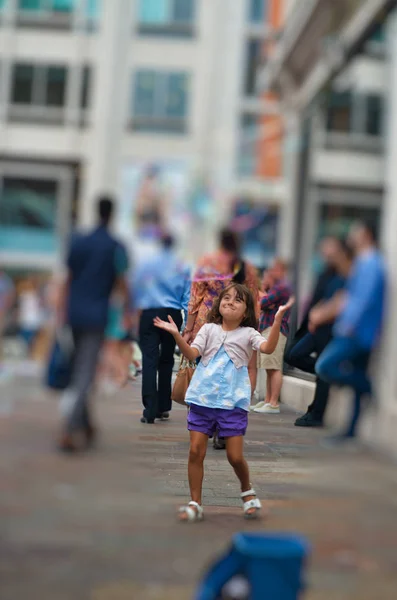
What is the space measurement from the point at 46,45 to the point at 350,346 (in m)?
1.12

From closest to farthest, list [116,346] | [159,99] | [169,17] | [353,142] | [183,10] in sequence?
[116,346]
[353,142]
[159,99]
[183,10]
[169,17]

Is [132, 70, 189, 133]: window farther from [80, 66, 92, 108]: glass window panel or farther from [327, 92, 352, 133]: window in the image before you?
[327, 92, 352, 133]: window

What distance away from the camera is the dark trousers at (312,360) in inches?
67.3

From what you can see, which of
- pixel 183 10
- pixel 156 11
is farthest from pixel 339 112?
pixel 183 10

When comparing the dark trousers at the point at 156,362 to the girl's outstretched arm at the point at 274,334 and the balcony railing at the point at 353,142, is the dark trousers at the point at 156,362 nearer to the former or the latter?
the girl's outstretched arm at the point at 274,334

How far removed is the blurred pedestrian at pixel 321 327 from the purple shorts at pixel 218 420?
19 centimetres

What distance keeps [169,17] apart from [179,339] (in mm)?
5720

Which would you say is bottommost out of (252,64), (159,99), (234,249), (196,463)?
(196,463)

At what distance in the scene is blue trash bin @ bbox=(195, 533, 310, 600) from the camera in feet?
5.51

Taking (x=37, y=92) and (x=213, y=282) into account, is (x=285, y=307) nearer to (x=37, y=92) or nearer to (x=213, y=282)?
(x=213, y=282)

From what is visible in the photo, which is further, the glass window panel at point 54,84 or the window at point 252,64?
the window at point 252,64

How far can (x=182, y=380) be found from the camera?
77.3 inches

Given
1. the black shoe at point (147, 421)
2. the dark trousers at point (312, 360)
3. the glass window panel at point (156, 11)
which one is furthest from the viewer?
the glass window panel at point (156, 11)

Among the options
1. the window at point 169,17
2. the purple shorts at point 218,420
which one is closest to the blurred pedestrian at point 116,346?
the purple shorts at point 218,420
